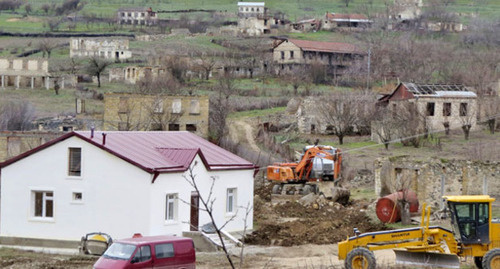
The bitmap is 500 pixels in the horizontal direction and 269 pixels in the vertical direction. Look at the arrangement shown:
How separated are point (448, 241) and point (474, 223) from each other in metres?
0.71

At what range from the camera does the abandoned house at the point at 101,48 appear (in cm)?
11550

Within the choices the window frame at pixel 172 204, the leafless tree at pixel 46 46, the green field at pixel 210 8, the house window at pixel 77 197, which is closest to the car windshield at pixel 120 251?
the window frame at pixel 172 204

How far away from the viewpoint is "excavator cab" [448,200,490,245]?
23719mm

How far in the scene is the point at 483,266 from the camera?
23062 millimetres

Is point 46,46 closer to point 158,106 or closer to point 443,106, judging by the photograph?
point 443,106

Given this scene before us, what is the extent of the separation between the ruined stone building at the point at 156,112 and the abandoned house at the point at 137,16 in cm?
9851

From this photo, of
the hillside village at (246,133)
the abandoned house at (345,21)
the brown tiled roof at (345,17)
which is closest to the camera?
the hillside village at (246,133)

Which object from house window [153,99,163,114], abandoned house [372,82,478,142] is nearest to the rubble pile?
house window [153,99,163,114]

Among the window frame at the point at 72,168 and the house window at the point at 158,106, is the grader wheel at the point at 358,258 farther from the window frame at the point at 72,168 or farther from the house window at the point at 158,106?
the house window at the point at 158,106

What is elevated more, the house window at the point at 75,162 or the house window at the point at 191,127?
the house window at the point at 75,162

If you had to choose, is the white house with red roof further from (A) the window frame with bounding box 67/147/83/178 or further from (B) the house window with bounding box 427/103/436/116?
(B) the house window with bounding box 427/103/436/116

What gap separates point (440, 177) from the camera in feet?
119

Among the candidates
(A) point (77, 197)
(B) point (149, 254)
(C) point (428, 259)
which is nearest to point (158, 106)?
(A) point (77, 197)

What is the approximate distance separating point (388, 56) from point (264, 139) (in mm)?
49893
